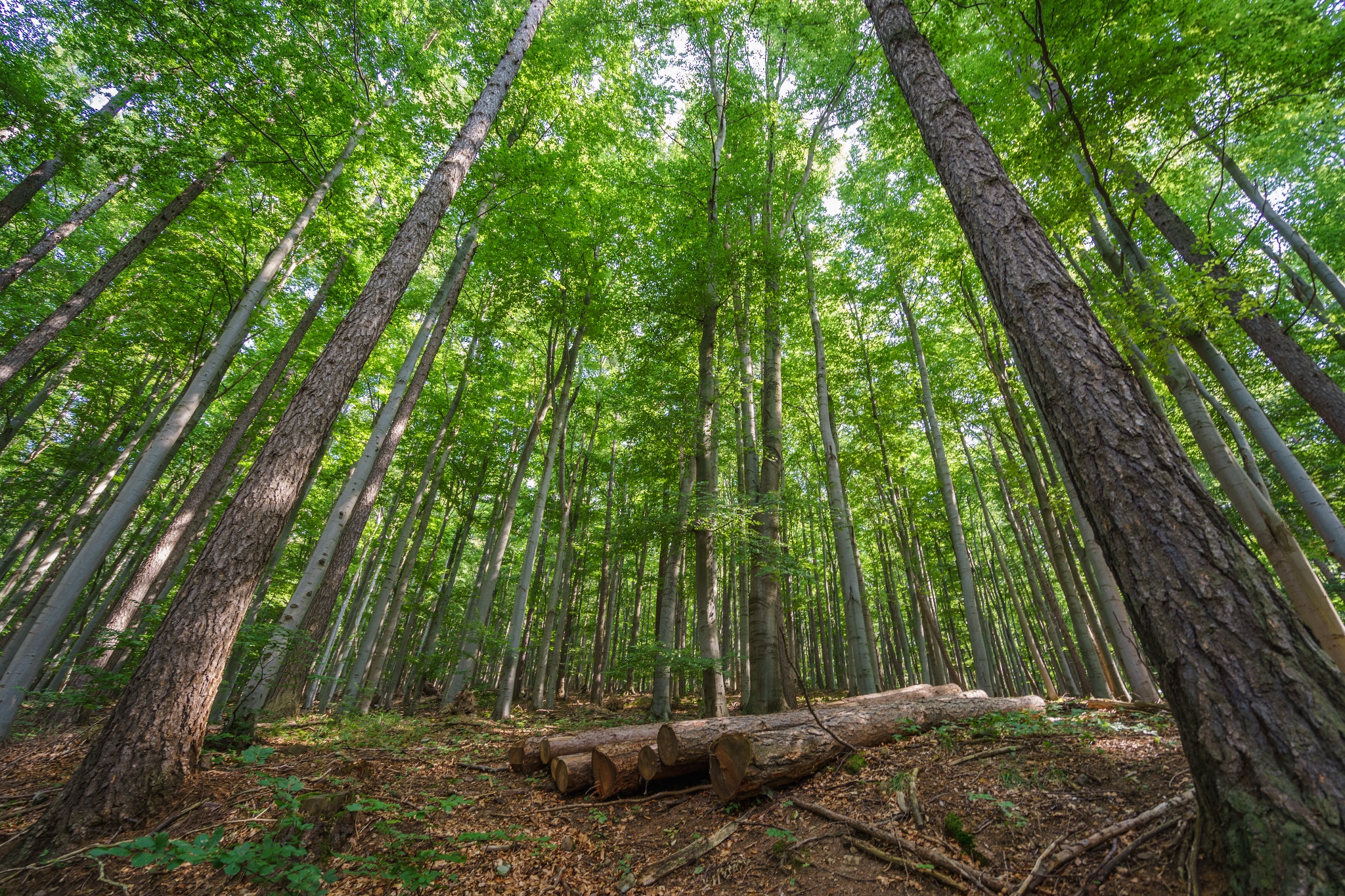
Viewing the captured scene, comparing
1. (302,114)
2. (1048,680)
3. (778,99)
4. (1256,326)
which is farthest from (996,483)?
(302,114)

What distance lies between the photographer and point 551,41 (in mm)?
9875

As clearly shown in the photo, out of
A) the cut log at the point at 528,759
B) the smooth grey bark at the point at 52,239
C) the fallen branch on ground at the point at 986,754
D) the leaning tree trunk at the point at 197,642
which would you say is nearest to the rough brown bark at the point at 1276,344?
the fallen branch on ground at the point at 986,754

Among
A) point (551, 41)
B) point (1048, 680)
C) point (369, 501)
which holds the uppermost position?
point (551, 41)

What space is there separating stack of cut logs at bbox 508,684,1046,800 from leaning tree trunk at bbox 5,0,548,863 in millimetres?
3042

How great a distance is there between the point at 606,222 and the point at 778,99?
696 centimetres

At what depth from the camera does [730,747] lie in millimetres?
3689

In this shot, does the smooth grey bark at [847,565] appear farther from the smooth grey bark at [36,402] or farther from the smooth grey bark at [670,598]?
the smooth grey bark at [36,402]

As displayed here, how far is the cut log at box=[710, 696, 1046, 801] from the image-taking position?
11.9ft

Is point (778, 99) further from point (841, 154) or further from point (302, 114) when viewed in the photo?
point (302, 114)

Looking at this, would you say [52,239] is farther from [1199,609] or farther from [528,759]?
[1199,609]

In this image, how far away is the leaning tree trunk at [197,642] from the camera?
3070 millimetres

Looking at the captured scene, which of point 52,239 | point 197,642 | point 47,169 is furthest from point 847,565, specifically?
point 47,169

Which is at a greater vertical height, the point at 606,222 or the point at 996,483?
the point at 606,222

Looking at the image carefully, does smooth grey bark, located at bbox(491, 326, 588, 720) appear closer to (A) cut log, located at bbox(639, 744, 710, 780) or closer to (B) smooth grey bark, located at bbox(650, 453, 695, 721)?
(B) smooth grey bark, located at bbox(650, 453, 695, 721)
